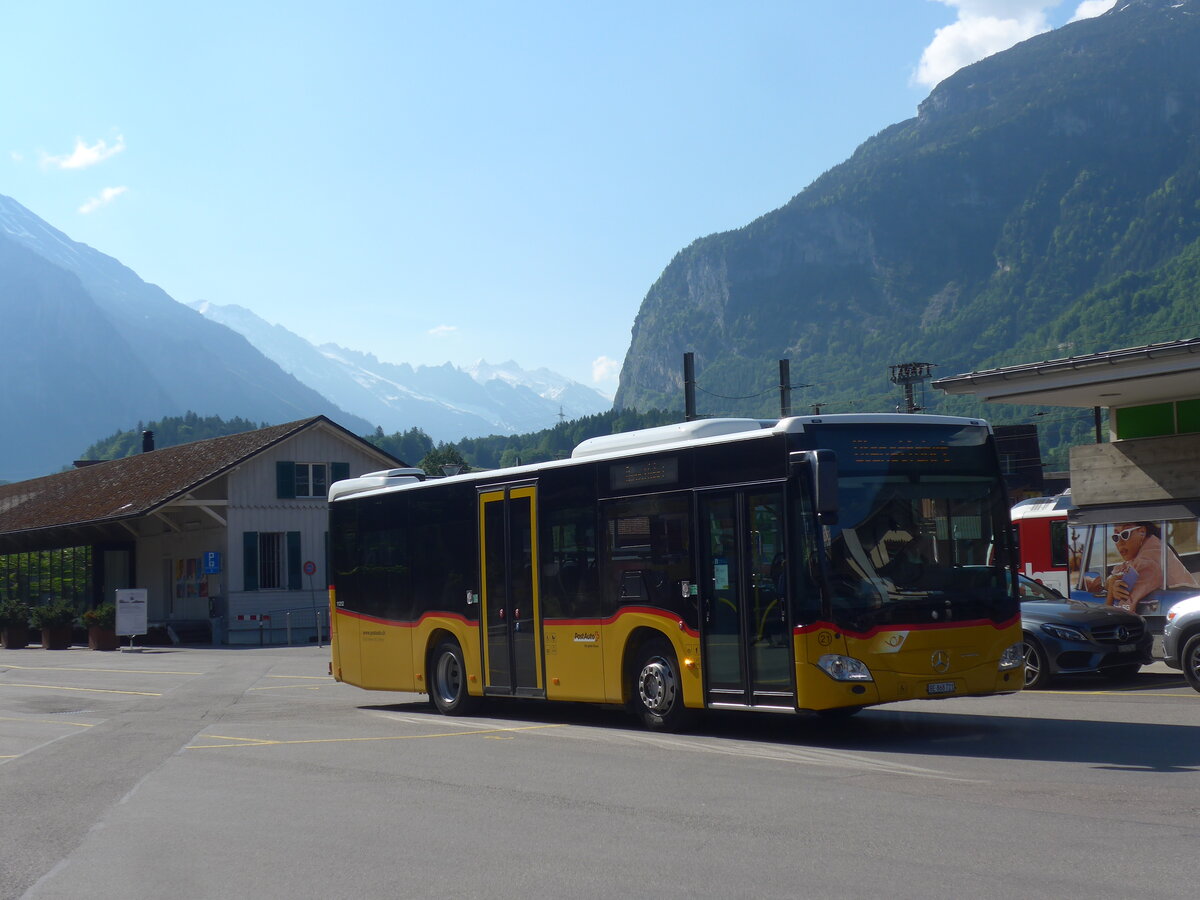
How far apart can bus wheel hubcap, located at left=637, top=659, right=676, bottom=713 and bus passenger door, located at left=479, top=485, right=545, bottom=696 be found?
1.66 meters

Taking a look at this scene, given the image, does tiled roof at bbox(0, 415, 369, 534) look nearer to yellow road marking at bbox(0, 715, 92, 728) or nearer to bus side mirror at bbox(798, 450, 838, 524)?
yellow road marking at bbox(0, 715, 92, 728)

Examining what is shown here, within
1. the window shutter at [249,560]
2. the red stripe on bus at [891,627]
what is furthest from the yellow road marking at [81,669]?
the red stripe on bus at [891,627]

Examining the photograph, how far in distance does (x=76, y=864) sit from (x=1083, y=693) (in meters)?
12.1

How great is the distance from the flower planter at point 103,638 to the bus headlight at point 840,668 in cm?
3489

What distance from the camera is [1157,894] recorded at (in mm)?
6039

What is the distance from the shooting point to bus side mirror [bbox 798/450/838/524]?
35.3 ft

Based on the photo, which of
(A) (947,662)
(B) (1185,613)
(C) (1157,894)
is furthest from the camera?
(B) (1185,613)

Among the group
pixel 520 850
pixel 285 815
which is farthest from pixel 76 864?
pixel 520 850

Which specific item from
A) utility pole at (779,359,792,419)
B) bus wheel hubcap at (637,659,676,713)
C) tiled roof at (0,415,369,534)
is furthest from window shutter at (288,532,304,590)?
bus wheel hubcap at (637,659,676,713)

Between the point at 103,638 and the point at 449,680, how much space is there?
95.0 ft

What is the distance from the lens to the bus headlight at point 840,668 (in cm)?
1109

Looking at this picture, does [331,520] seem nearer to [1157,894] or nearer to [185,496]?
[1157,894]

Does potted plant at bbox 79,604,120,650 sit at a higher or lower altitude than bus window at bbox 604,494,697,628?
lower

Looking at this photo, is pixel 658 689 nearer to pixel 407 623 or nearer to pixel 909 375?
pixel 407 623
